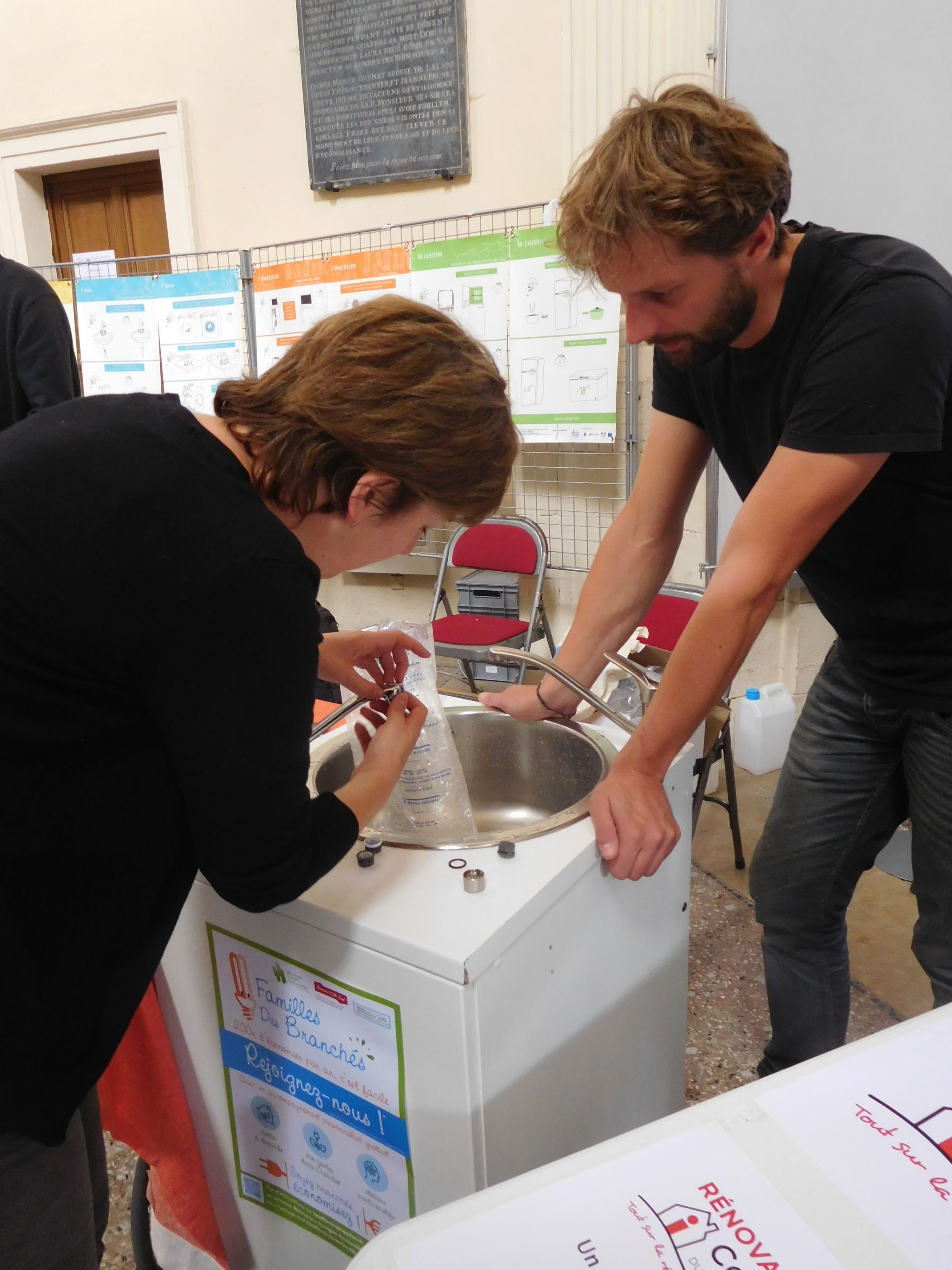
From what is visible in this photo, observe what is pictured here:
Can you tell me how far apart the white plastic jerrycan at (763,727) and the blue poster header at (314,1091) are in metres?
2.08

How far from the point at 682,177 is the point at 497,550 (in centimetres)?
219

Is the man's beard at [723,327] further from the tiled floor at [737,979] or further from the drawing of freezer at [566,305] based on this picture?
the drawing of freezer at [566,305]

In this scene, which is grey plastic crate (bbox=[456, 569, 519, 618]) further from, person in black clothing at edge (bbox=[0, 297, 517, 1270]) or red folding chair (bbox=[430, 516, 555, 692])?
person in black clothing at edge (bbox=[0, 297, 517, 1270])

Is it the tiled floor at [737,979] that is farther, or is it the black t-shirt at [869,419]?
the tiled floor at [737,979]

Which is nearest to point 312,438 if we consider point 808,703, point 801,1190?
point 801,1190

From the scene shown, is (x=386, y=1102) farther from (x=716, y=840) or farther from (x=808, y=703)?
(x=716, y=840)

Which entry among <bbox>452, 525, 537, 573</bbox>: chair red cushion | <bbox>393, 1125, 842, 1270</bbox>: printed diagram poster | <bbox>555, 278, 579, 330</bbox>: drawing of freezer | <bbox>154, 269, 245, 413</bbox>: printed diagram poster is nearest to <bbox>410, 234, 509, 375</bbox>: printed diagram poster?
<bbox>555, 278, 579, 330</bbox>: drawing of freezer

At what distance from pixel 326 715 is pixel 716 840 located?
1.49 m

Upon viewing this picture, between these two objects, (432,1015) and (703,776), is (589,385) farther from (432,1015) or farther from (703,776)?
(432,1015)

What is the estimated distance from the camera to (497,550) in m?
3.11

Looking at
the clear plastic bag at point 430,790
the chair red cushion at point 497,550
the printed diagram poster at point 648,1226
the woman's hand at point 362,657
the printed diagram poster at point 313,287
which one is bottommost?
Answer: the chair red cushion at point 497,550

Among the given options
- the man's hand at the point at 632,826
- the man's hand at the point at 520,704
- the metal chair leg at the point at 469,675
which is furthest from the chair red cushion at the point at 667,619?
the man's hand at the point at 632,826

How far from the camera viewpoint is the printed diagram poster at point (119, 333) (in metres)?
3.53

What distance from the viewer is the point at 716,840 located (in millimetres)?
2416
